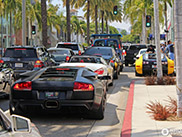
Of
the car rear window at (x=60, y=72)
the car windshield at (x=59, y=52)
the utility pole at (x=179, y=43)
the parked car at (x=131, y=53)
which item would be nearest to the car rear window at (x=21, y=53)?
the car rear window at (x=60, y=72)

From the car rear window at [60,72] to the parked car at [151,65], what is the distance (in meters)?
11.6

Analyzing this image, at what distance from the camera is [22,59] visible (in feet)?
52.1

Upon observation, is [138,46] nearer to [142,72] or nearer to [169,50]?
[169,50]

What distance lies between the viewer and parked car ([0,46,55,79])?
51.9ft

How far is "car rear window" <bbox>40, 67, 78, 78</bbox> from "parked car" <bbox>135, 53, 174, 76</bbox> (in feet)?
38.0

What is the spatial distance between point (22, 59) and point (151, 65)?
7994 mm

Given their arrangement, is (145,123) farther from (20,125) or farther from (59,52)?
(59,52)

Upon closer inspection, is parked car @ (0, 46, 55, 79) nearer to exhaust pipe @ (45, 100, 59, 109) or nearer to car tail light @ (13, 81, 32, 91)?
car tail light @ (13, 81, 32, 91)

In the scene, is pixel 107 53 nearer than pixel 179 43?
No

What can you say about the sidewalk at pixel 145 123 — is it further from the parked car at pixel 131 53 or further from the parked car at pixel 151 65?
the parked car at pixel 131 53

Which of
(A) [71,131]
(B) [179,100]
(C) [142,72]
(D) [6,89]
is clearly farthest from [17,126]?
(C) [142,72]

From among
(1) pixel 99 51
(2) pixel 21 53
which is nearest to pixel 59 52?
(1) pixel 99 51

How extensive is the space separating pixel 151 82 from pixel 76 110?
8.45m

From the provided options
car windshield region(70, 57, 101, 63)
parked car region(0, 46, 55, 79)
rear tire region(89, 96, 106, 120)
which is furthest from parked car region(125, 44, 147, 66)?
rear tire region(89, 96, 106, 120)
